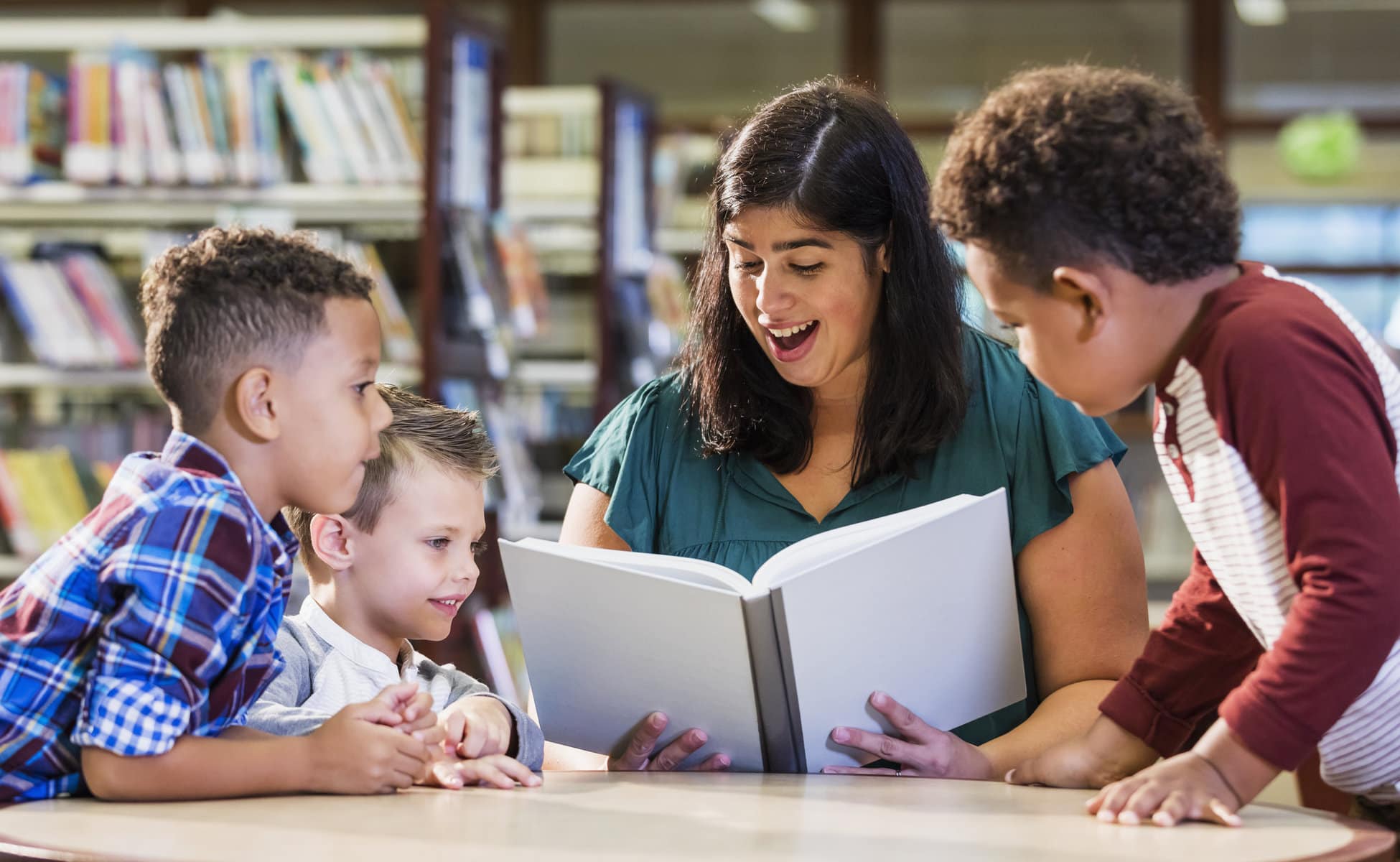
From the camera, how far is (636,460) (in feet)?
5.44

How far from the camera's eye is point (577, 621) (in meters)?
1.33

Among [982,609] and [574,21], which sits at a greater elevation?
[574,21]

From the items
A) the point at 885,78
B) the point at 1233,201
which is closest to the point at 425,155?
the point at 1233,201

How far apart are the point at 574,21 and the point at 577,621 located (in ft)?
21.7

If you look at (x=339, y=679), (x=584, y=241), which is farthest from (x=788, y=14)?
(x=339, y=679)

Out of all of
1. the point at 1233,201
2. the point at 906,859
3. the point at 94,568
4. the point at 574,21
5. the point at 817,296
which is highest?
the point at 574,21

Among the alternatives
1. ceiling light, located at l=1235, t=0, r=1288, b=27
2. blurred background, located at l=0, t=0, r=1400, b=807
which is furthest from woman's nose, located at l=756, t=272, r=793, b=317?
ceiling light, located at l=1235, t=0, r=1288, b=27

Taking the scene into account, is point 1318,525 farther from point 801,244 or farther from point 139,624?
point 139,624

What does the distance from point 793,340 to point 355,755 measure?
26.6 inches

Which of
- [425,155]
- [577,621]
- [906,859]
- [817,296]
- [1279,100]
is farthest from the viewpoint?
[1279,100]

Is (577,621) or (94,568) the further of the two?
(577,621)

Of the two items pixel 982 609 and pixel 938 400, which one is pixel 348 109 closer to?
pixel 938 400

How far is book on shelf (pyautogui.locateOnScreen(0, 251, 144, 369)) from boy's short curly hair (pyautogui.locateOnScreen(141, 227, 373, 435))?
9.25ft

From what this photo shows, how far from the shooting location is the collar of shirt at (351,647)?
146 cm
